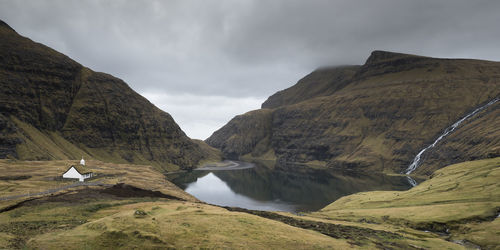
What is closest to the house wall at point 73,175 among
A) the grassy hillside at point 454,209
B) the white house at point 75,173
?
the white house at point 75,173

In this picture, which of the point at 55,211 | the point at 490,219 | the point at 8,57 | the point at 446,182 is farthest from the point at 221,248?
the point at 8,57

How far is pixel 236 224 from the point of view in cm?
3306

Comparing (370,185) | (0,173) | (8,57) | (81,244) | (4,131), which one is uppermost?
(8,57)

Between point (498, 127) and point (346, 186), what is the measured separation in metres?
91.3

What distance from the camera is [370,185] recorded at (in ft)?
493

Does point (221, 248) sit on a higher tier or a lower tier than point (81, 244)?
lower

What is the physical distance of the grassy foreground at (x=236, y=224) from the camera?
84.8 feet

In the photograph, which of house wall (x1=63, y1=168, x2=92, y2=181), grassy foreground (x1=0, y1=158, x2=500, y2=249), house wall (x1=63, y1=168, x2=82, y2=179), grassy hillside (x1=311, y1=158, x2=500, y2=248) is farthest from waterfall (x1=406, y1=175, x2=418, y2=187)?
house wall (x1=63, y1=168, x2=82, y2=179)

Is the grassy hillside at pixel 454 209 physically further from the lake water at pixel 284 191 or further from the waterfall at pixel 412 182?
the waterfall at pixel 412 182

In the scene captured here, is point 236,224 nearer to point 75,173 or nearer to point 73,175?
point 73,175

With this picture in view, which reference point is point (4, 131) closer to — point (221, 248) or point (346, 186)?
point (221, 248)

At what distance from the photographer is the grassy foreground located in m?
25.8

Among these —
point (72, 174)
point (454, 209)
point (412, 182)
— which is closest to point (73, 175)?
point (72, 174)

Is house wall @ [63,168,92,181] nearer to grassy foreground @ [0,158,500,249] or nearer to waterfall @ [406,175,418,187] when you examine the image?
grassy foreground @ [0,158,500,249]
